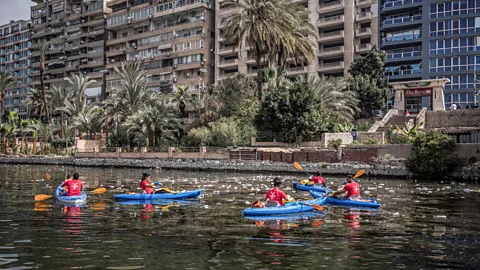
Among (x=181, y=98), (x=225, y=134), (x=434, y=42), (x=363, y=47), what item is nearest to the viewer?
(x=225, y=134)

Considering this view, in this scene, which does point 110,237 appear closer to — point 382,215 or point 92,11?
point 382,215

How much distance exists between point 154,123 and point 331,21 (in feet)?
114

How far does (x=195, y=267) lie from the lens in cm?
928

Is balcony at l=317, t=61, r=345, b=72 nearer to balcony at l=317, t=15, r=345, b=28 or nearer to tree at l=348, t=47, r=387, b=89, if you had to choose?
balcony at l=317, t=15, r=345, b=28

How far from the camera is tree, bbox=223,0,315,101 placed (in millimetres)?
44906

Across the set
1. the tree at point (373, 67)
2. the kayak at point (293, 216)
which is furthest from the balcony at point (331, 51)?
the kayak at point (293, 216)

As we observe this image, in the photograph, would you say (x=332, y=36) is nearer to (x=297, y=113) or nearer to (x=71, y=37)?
(x=297, y=113)

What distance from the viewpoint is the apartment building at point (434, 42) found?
6175 centimetres

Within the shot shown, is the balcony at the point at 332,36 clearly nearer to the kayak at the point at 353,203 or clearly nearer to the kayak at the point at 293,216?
the kayak at the point at 353,203

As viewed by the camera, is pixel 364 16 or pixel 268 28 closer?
pixel 268 28

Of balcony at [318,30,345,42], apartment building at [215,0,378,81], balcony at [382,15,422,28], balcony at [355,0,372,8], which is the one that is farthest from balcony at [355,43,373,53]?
balcony at [355,0,372,8]

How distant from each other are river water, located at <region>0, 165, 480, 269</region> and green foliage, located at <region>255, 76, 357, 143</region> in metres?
22.9

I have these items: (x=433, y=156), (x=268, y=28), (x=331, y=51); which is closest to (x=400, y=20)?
(x=331, y=51)

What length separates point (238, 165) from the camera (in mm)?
42938
